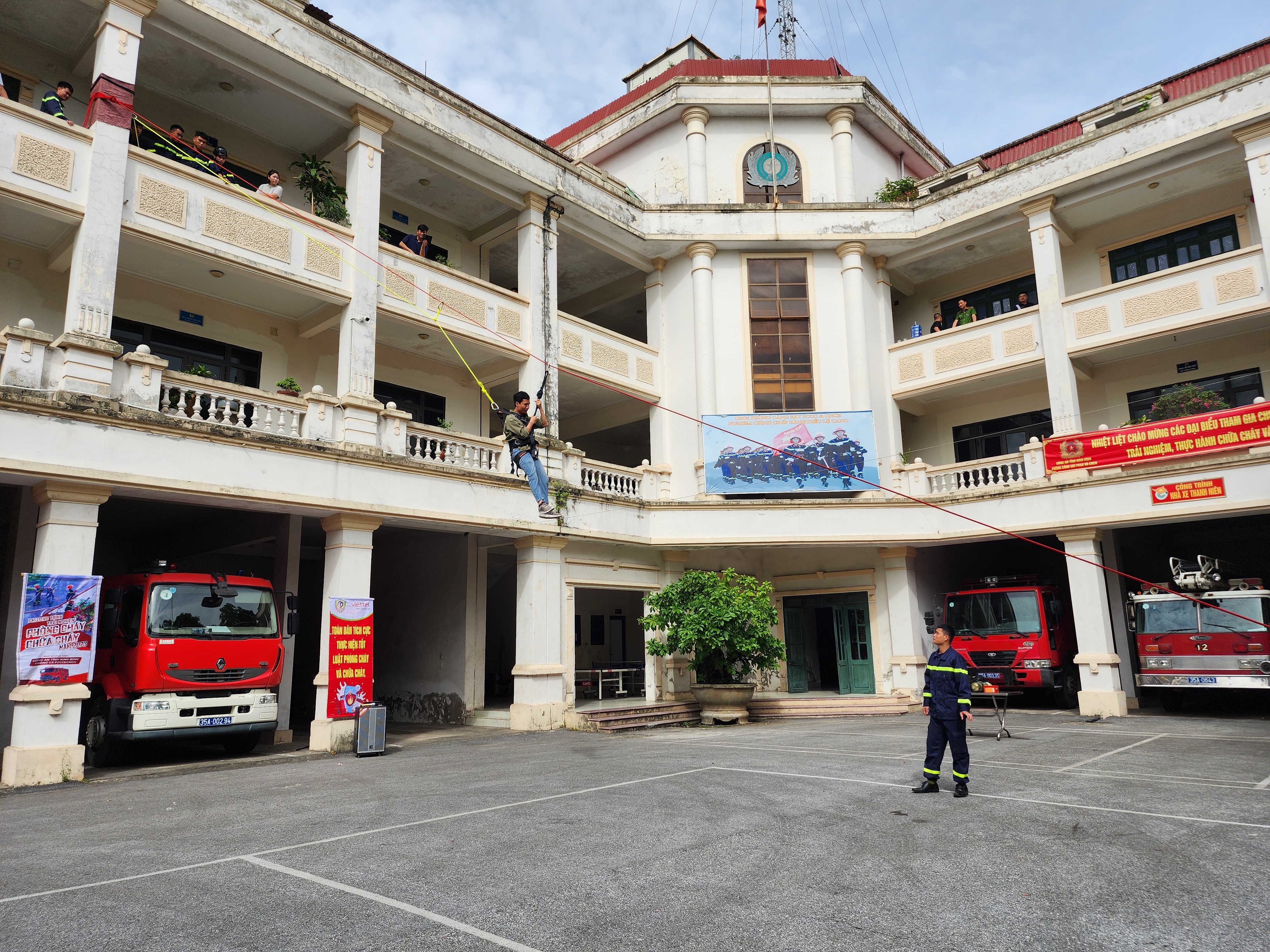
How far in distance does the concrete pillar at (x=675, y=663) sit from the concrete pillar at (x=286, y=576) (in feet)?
26.1

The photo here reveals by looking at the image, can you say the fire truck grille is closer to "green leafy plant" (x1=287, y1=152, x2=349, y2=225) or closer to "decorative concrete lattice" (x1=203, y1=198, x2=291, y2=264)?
"decorative concrete lattice" (x1=203, y1=198, x2=291, y2=264)

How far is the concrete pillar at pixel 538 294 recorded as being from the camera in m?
18.0

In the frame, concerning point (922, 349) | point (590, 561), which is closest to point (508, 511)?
point (590, 561)

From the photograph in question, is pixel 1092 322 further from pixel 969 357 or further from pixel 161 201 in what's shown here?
→ pixel 161 201

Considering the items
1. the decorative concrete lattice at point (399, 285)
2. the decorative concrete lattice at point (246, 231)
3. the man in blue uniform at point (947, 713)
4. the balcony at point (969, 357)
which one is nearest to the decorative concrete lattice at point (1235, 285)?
the balcony at point (969, 357)

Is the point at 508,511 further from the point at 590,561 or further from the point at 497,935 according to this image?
the point at 497,935

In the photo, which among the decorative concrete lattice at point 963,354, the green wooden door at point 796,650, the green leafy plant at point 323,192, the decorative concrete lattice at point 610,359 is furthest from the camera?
the green wooden door at point 796,650

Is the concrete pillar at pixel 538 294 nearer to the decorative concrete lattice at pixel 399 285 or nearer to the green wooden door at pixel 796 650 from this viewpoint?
the decorative concrete lattice at pixel 399 285

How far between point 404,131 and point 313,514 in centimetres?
778

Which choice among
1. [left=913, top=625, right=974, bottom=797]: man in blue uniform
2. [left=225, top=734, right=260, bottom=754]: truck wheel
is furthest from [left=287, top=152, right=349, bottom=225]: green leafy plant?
[left=913, top=625, right=974, bottom=797]: man in blue uniform

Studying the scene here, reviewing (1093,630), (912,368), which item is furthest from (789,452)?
(1093,630)

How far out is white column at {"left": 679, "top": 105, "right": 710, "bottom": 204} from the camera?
72.3 ft

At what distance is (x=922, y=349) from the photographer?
21.0m

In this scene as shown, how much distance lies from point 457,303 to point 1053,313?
1317 cm
